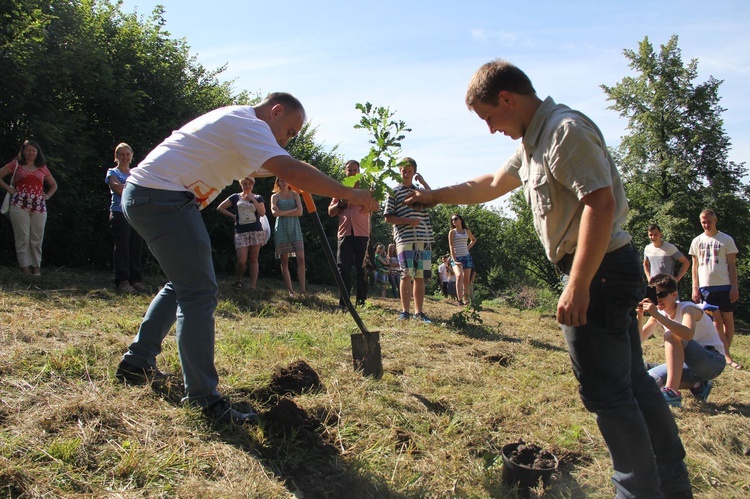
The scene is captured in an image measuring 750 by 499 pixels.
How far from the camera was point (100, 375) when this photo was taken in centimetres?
329

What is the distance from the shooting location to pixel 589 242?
2.07 metres

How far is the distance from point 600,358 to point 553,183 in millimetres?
748

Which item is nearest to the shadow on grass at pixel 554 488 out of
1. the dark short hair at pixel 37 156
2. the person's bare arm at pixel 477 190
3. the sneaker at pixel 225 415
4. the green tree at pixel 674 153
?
the sneaker at pixel 225 415

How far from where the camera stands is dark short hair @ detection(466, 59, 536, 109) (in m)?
2.32

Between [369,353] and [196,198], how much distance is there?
1.81 m

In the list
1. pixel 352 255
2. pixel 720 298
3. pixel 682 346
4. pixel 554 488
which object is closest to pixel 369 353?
pixel 554 488

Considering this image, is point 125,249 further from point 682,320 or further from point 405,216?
point 682,320

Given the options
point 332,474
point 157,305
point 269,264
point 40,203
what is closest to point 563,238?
point 332,474

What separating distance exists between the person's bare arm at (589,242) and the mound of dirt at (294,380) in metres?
2.08

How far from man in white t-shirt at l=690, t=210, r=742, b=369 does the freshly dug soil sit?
519cm

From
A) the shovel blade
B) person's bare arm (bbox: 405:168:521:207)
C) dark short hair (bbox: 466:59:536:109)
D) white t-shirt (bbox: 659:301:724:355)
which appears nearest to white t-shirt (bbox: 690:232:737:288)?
white t-shirt (bbox: 659:301:724:355)

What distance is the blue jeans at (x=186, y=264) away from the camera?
2822 millimetres

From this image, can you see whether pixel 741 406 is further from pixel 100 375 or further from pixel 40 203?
pixel 40 203

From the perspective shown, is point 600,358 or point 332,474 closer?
point 600,358
